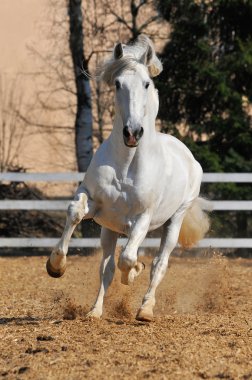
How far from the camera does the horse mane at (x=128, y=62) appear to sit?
676 cm

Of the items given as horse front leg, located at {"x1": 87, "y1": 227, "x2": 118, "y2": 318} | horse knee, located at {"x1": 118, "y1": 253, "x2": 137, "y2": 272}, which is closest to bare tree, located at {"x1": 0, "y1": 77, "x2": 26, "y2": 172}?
horse front leg, located at {"x1": 87, "y1": 227, "x2": 118, "y2": 318}

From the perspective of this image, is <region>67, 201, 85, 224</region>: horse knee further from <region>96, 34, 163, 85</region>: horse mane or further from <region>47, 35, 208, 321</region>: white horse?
<region>96, 34, 163, 85</region>: horse mane

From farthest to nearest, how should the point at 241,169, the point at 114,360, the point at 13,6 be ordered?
the point at 13,6
the point at 241,169
the point at 114,360

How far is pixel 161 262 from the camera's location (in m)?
7.59

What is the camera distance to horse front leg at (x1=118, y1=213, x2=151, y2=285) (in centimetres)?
659

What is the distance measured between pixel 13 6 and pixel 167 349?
63.0 feet

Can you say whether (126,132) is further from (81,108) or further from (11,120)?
(11,120)

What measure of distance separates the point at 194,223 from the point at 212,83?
712 centimetres

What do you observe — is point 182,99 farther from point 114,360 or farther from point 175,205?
point 114,360

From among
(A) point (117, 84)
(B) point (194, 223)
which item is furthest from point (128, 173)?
(B) point (194, 223)

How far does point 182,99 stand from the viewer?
16.1 meters

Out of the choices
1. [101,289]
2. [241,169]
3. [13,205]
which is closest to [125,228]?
[101,289]

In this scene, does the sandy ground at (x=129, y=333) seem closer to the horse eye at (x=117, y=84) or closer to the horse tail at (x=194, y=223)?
the horse tail at (x=194, y=223)

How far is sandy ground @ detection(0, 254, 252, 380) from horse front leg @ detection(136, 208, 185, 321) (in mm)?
124
